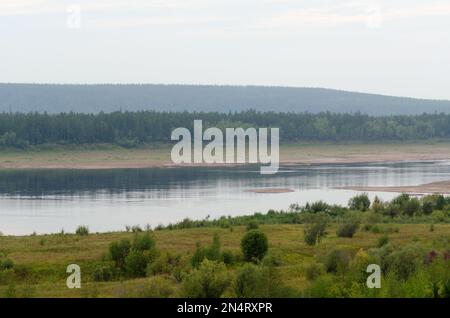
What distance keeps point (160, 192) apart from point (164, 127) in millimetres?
43491

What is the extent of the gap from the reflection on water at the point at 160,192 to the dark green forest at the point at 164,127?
57.3 feet

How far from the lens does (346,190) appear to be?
166ft

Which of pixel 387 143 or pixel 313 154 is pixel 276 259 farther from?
pixel 387 143

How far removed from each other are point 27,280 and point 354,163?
5835cm

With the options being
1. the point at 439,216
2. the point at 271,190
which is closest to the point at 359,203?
the point at 439,216

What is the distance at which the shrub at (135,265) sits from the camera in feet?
69.1

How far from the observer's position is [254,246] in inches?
892

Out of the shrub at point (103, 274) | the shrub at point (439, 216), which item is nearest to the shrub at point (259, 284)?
the shrub at point (103, 274)

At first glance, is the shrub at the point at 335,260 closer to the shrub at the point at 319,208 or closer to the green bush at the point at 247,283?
the green bush at the point at 247,283

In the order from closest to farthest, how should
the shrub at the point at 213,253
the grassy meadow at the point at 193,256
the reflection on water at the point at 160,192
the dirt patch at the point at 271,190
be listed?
the grassy meadow at the point at 193,256 < the shrub at the point at 213,253 < the reflection on water at the point at 160,192 < the dirt patch at the point at 271,190

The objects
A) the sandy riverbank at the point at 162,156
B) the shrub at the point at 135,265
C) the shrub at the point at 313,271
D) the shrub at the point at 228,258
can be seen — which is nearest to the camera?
the shrub at the point at 313,271

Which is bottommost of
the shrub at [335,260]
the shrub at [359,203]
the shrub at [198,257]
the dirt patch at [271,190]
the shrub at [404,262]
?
the dirt patch at [271,190]

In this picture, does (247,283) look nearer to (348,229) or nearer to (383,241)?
(383,241)
